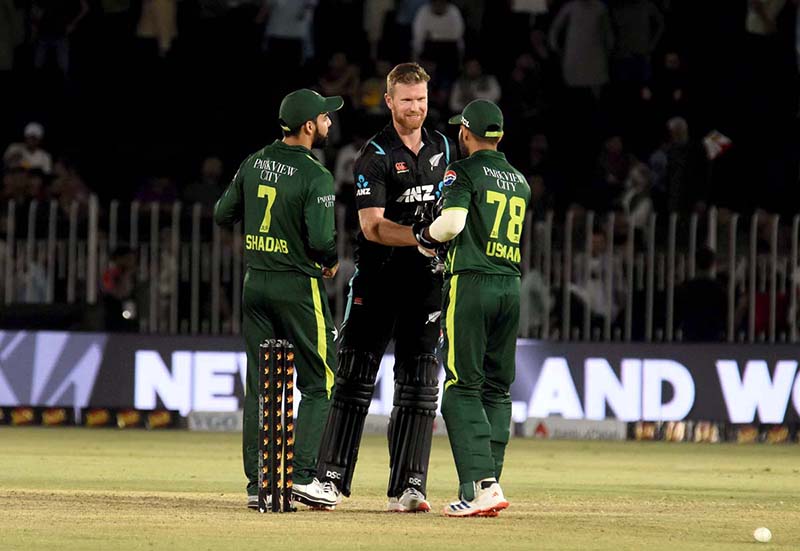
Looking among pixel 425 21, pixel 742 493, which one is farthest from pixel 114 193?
pixel 742 493

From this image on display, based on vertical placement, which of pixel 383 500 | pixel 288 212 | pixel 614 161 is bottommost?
pixel 383 500

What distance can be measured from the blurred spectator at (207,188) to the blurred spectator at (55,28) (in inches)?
157

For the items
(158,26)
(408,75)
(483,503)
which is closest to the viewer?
(483,503)

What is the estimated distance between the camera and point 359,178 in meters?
11.2

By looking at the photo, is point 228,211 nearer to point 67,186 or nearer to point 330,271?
point 330,271

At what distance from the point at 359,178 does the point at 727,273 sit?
908 centimetres

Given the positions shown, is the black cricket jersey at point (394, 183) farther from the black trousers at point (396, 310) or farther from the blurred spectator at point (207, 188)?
the blurred spectator at point (207, 188)

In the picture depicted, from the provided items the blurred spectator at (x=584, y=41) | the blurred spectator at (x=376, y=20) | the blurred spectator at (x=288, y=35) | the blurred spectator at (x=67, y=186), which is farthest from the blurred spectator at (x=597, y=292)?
the blurred spectator at (x=288, y=35)

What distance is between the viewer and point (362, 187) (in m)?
11.1

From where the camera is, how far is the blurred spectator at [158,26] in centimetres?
2536

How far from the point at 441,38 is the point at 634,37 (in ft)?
8.38

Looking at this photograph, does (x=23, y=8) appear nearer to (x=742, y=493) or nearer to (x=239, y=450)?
(x=239, y=450)

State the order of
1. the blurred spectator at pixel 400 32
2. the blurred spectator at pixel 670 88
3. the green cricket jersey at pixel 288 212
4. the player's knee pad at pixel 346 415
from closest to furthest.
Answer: the green cricket jersey at pixel 288 212 < the player's knee pad at pixel 346 415 < the blurred spectator at pixel 670 88 < the blurred spectator at pixel 400 32

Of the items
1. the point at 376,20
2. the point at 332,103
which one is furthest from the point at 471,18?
the point at 332,103
